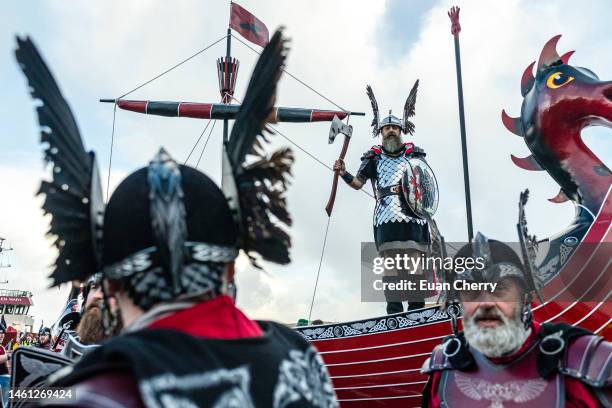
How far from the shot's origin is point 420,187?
5.48 metres

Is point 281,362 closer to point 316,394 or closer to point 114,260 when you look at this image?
point 316,394

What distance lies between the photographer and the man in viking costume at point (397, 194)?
17.7ft

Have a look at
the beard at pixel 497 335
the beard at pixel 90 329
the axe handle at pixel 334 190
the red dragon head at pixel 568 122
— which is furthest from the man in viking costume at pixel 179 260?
the axe handle at pixel 334 190

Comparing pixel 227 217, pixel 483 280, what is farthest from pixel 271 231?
pixel 483 280

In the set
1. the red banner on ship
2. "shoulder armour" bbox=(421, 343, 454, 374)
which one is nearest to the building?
the red banner on ship

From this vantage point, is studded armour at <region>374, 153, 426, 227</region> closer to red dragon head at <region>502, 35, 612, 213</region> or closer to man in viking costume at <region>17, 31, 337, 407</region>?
red dragon head at <region>502, 35, 612, 213</region>

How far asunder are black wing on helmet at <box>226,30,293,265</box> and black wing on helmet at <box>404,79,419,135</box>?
15.8 feet

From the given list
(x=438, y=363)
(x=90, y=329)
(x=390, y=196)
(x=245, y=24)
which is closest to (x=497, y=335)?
(x=438, y=363)

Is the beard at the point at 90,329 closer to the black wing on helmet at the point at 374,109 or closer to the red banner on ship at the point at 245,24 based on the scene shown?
the black wing on helmet at the point at 374,109

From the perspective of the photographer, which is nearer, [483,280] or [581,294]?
[483,280]

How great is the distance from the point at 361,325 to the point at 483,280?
2479 mm

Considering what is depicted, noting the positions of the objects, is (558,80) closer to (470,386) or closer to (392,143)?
(392,143)

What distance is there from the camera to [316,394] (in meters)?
1.25

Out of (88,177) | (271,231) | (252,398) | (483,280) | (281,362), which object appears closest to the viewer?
(252,398)
